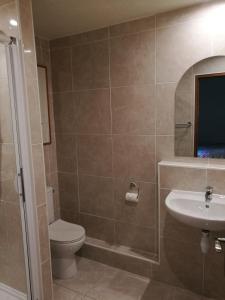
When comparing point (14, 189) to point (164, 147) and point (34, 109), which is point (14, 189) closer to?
point (34, 109)

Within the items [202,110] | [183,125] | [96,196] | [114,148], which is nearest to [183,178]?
[183,125]

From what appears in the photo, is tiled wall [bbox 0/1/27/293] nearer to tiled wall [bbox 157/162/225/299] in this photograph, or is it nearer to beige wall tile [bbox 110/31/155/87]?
beige wall tile [bbox 110/31/155/87]

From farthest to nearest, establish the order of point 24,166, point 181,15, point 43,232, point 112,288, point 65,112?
point 65,112 → point 112,288 → point 181,15 → point 43,232 → point 24,166

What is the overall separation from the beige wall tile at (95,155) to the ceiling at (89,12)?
108 centimetres

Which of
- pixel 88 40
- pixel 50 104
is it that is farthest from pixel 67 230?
pixel 88 40

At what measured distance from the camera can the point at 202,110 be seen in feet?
6.43

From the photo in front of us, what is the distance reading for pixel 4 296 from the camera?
190 cm

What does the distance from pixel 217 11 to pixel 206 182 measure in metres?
1.33

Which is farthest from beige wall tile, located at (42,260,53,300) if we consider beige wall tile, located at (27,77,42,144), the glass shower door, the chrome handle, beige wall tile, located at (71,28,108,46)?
beige wall tile, located at (71,28,108,46)

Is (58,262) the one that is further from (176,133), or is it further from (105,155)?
(176,133)

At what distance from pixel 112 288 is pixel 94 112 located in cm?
169

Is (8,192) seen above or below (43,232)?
above

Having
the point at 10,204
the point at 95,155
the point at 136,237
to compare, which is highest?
the point at 95,155

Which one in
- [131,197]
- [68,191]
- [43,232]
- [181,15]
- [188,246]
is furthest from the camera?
[68,191]
